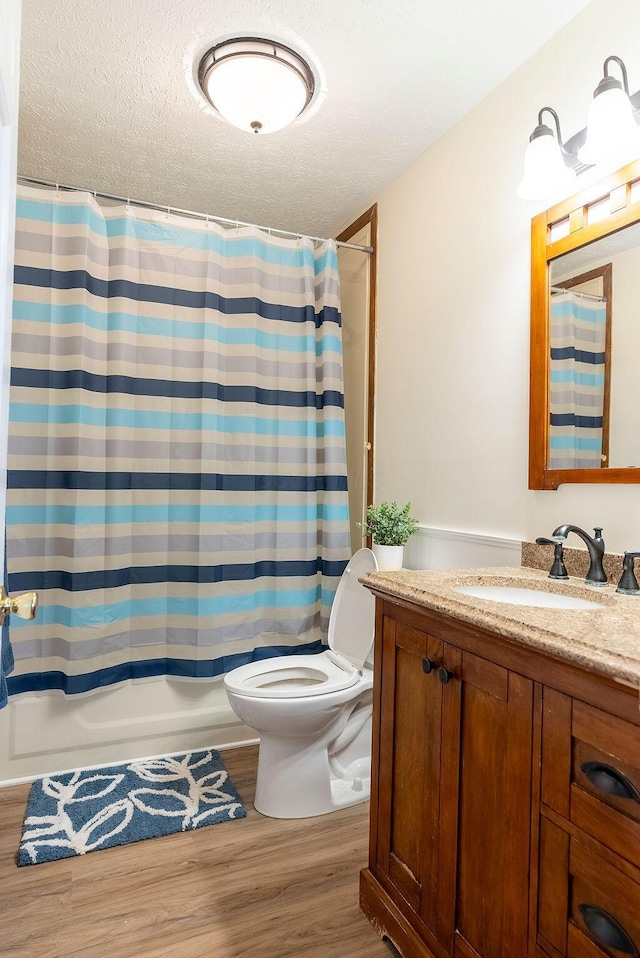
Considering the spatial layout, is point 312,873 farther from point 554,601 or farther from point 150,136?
point 150,136

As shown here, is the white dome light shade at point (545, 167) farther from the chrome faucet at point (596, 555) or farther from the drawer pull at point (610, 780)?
the drawer pull at point (610, 780)

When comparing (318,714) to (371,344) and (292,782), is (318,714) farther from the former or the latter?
(371,344)

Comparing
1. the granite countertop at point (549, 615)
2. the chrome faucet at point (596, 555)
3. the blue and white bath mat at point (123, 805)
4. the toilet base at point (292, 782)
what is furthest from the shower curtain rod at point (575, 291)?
the blue and white bath mat at point (123, 805)

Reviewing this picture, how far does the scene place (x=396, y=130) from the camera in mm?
2088

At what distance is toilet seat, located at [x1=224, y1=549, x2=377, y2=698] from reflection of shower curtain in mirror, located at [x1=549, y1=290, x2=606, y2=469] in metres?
0.81

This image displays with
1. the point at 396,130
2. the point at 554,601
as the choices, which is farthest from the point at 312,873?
the point at 396,130

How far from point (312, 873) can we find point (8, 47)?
6.60ft

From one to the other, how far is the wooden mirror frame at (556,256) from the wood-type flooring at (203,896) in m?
1.27

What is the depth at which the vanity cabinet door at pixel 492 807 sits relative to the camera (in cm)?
95

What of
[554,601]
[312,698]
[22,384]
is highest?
[22,384]

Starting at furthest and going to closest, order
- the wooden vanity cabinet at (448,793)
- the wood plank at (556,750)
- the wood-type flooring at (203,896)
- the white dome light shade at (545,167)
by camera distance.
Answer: the white dome light shade at (545,167), the wood-type flooring at (203,896), the wooden vanity cabinet at (448,793), the wood plank at (556,750)

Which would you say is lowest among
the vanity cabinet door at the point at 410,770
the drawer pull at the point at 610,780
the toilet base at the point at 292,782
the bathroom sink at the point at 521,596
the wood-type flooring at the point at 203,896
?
the wood-type flooring at the point at 203,896

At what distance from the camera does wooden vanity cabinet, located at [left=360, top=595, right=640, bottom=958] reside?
0.80m

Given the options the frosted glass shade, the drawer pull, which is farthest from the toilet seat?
the frosted glass shade
